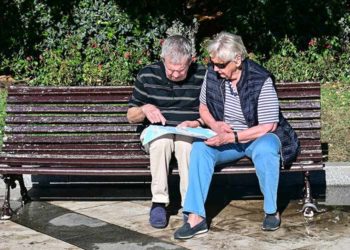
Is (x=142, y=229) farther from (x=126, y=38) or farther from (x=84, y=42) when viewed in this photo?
(x=84, y=42)

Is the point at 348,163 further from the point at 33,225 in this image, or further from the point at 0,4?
the point at 0,4

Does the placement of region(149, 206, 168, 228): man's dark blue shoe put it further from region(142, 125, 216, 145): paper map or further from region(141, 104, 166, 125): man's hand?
region(141, 104, 166, 125): man's hand

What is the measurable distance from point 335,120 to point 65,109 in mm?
3115

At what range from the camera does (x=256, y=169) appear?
560cm

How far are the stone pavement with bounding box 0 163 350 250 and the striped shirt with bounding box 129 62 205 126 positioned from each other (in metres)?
0.73

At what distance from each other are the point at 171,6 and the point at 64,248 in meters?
6.88

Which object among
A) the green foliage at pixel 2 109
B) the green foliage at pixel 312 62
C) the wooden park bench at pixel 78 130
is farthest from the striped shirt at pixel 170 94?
the green foliage at pixel 312 62

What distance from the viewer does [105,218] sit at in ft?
19.7

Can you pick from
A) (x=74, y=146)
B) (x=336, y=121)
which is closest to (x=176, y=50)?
(x=74, y=146)

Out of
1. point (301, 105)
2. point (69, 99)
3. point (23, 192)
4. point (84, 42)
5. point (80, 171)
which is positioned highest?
point (84, 42)

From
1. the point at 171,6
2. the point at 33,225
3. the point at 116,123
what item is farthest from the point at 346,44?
the point at 33,225

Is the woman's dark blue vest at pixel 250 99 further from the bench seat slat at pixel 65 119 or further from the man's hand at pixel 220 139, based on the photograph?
the bench seat slat at pixel 65 119

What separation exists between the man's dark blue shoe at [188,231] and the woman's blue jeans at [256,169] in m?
0.08

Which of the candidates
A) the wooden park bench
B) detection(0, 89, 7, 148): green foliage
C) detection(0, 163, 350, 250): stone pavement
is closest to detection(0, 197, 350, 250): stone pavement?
detection(0, 163, 350, 250): stone pavement
